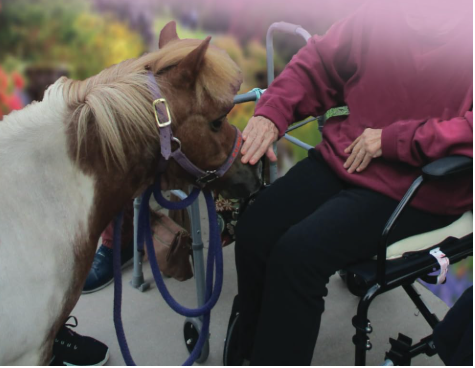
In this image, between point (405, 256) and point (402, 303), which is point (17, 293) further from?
point (402, 303)

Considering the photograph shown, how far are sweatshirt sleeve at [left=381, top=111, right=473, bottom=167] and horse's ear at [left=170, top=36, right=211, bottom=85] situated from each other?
2.02 feet

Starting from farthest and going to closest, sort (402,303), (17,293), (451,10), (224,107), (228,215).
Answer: (402,303), (228,215), (451,10), (224,107), (17,293)

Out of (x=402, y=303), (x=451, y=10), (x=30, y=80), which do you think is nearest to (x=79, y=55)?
(x=30, y=80)

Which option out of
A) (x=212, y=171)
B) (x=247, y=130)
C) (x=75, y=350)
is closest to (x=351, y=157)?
(x=247, y=130)

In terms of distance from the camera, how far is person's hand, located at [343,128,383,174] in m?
1.36

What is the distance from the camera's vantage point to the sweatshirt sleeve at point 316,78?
5.07 feet

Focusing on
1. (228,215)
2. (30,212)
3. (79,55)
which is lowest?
(228,215)

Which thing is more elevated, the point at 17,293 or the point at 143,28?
the point at 143,28

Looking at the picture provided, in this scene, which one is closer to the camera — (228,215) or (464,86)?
(464,86)

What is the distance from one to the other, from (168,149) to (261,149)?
0.41 m

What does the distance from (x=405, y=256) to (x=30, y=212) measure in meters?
1.08

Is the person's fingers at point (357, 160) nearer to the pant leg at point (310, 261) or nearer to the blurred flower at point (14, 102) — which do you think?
the pant leg at point (310, 261)

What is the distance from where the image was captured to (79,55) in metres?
2.25

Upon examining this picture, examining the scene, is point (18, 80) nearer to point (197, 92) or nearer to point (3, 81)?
point (3, 81)
